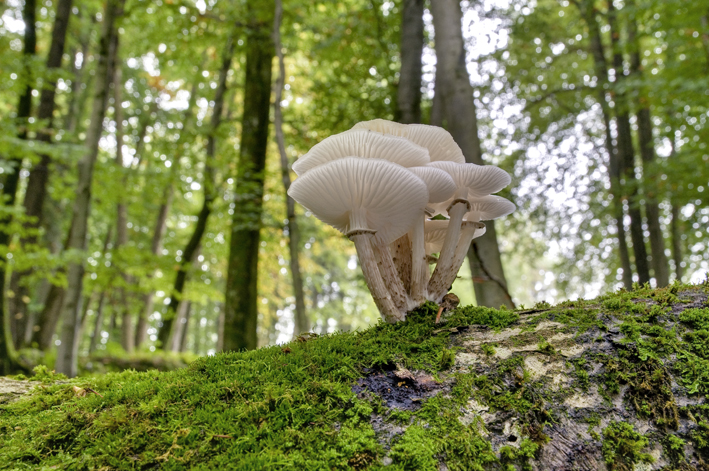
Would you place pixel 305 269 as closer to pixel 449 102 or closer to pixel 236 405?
pixel 449 102

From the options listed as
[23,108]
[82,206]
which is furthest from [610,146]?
[23,108]

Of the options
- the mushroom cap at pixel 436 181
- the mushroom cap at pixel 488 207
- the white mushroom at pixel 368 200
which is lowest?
the white mushroom at pixel 368 200

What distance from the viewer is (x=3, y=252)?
19.3ft

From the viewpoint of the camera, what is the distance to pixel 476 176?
1.91 meters

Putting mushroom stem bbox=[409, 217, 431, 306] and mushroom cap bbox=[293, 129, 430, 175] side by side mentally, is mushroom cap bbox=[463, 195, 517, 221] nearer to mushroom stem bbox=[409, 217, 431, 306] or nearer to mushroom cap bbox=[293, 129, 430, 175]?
mushroom stem bbox=[409, 217, 431, 306]

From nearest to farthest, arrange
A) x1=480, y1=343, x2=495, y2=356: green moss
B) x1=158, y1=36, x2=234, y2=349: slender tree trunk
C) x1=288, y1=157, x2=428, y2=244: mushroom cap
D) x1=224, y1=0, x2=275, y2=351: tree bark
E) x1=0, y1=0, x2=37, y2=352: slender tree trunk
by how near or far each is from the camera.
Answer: x1=480, y1=343, x2=495, y2=356: green moss → x1=288, y1=157, x2=428, y2=244: mushroom cap → x1=224, y1=0, x2=275, y2=351: tree bark → x1=0, y1=0, x2=37, y2=352: slender tree trunk → x1=158, y1=36, x2=234, y2=349: slender tree trunk

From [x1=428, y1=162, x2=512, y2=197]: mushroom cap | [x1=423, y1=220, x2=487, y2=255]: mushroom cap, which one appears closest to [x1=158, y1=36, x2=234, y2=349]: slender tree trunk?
[x1=423, y1=220, x2=487, y2=255]: mushroom cap

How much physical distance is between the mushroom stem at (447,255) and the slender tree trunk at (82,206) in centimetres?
498

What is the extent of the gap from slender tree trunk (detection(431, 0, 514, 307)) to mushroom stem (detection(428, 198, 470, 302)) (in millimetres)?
1184

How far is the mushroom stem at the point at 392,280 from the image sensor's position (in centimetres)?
195

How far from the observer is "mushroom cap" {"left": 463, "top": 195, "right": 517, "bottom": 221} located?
2.17m

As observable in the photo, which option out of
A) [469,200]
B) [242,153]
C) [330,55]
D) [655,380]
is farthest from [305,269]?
[655,380]

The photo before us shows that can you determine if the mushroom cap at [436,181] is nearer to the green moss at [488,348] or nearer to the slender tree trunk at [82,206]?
the green moss at [488,348]

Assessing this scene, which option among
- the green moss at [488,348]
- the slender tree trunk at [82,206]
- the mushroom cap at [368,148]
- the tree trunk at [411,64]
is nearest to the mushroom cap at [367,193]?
the mushroom cap at [368,148]
